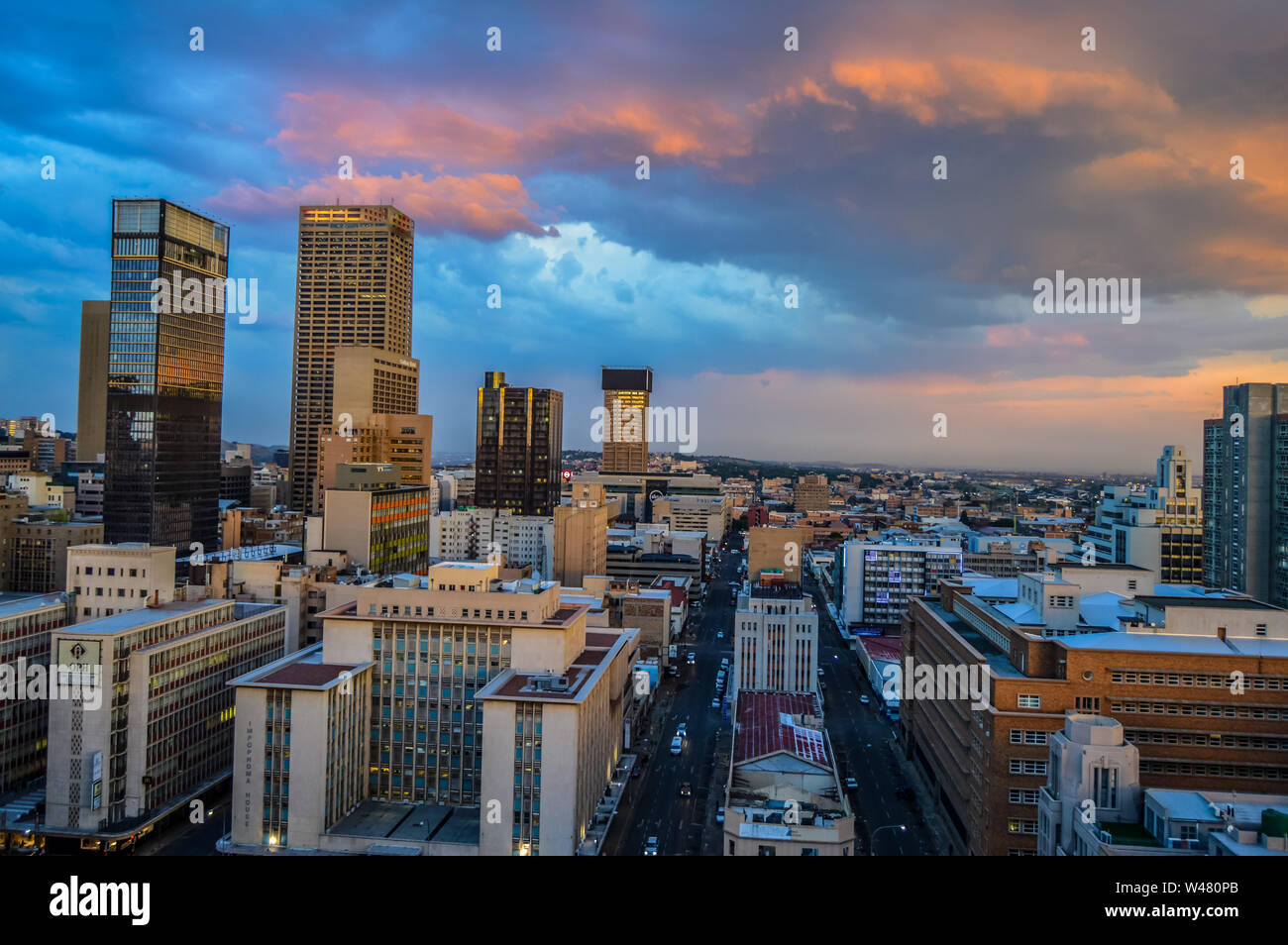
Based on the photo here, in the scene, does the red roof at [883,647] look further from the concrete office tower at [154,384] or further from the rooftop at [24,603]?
the concrete office tower at [154,384]

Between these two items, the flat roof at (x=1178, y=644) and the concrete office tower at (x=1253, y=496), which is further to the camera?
the concrete office tower at (x=1253, y=496)

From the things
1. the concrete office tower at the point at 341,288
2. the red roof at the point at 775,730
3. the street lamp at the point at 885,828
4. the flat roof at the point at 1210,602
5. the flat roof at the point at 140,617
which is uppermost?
the concrete office tower at the point at 341,288

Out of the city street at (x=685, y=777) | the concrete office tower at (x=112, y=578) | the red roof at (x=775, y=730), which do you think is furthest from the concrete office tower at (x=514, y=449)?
the concrete office tower at (x=112, y=578)

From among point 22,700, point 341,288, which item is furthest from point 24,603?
point 341,288

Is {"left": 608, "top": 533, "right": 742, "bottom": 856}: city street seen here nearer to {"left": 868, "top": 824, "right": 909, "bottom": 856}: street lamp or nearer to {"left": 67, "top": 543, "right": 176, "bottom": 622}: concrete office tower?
{"left": 868, "top": 824, "right": 909, "bottom": 856}: street lamp

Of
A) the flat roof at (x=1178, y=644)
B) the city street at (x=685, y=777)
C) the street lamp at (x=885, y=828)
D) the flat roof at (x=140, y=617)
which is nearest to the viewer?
the flat roof at (x=1178, y=644)

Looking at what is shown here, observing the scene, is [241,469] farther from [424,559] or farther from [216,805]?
[216,805]
